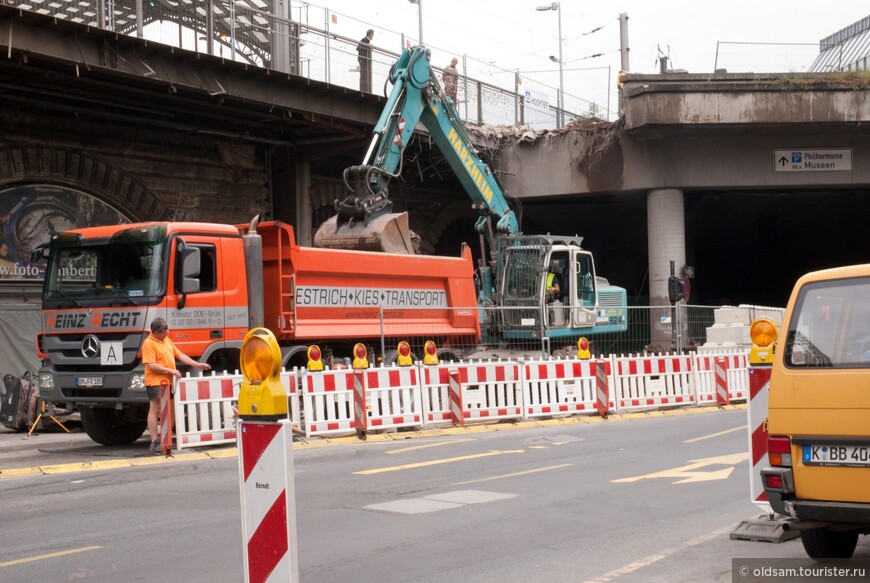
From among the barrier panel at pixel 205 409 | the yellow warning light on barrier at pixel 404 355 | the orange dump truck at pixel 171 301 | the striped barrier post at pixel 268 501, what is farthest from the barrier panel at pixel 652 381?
the striped barrier post at pixel 268 501

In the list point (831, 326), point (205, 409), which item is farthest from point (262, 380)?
Answer: point (205, 409)

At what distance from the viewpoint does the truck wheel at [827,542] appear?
6715 millimetres

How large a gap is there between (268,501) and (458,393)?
37.9 feet

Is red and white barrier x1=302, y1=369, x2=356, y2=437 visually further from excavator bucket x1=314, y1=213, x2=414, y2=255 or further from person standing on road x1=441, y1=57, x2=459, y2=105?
person standing on road x1=441, y1=57, x2=459, y2=105

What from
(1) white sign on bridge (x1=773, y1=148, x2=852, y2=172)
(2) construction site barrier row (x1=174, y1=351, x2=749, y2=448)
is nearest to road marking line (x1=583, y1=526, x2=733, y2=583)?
(2) construction site barrier row (x1=174, y1=351, x2=749, y2=448)

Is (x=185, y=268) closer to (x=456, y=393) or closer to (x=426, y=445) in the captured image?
(x=426, y=445)

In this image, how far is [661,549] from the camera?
290 inches

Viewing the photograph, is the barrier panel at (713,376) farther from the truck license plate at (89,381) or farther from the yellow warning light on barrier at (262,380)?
the yellow warning light on barrier at (262,380)

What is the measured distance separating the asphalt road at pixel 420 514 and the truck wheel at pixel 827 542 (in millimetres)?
382

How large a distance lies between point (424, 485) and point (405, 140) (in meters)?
12.6

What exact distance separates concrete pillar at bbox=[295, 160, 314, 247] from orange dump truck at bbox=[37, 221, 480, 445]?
10.5 metres

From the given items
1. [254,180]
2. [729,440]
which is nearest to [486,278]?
[254,180]

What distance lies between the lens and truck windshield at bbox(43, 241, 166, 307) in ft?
45.6

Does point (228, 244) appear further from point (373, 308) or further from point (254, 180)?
point (254, 180)
